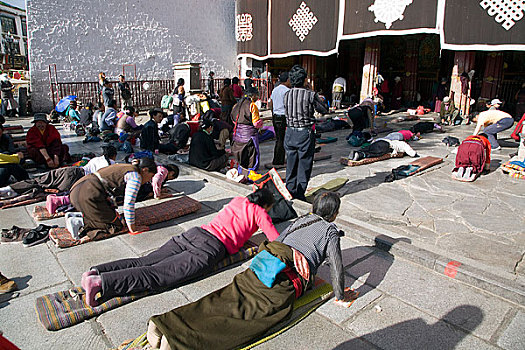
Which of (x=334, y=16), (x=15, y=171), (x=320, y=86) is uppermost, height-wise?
(x=334, y=16)

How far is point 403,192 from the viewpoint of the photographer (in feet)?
20.2

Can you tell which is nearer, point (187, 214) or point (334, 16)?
point (187, 214)

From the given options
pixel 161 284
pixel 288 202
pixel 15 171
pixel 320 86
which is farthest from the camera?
pixel 320 86

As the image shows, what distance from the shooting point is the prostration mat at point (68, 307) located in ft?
9.75

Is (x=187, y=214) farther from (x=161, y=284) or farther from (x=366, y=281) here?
(x=366, y=281)

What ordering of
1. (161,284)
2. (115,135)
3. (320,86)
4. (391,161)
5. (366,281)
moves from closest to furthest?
(161,284) < (366,281) < (391,161) < (115,135) < (320,86)

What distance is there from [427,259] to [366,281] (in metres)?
0.73

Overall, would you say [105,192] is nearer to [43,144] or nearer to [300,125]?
[300,125]

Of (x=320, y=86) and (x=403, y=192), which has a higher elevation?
(x=320, y=86)

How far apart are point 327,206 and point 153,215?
275 cm

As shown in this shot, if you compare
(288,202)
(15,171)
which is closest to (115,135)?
(15,171)

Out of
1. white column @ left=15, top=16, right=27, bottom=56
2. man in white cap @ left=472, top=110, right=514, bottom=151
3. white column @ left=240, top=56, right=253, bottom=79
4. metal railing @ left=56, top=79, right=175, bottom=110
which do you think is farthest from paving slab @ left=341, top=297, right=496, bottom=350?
white column @ left=15, top=16, right=27, bottom=56

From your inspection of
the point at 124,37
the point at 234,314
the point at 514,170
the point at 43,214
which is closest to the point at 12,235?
the point at 43,214

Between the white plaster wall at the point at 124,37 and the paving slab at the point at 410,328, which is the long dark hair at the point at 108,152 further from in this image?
the white plaster wall at the point at 124,37
